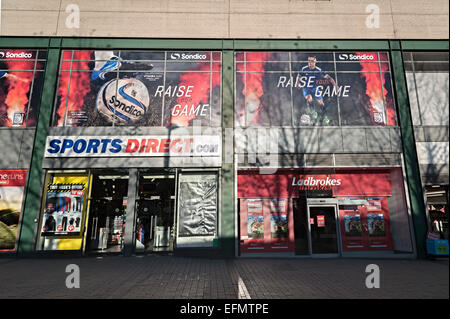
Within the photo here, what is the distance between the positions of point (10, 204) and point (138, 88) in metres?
7.26

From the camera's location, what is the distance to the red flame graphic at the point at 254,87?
38.4 ft

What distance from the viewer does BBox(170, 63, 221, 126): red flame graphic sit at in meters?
11.6

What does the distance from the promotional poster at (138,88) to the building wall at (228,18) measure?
1190mm

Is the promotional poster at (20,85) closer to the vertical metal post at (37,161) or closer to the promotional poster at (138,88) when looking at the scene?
the vertical metal post at (37,161)

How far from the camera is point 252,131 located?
1142 cm

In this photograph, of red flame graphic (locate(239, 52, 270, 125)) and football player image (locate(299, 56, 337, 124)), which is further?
football player image (locate(299, 56, 337, 124))

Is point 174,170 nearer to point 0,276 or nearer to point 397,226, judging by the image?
point 0,276

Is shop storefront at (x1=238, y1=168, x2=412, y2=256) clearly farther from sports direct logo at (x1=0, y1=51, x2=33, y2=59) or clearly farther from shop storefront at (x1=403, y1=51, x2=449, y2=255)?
sports direct logo at (x1=0, y1=51, x2=33, y2=59)

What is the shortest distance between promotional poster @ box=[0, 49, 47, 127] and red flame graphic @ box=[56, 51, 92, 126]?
3.17ft

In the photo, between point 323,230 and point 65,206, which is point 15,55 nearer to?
point 65,206

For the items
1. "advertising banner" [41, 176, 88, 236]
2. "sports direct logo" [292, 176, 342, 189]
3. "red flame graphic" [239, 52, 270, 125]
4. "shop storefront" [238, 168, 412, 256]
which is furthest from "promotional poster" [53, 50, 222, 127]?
"sports direct logo" [292, 176, 342, 189]

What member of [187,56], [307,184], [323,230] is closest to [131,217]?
[307,184]

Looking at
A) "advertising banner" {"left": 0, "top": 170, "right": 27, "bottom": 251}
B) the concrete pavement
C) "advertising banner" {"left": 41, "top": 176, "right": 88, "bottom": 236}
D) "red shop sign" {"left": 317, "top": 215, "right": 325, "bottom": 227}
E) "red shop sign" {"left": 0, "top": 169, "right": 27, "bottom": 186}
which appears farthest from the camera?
"red shop sign" {"left": 317, "top": 215, "right": 325, "bottom": 227}
